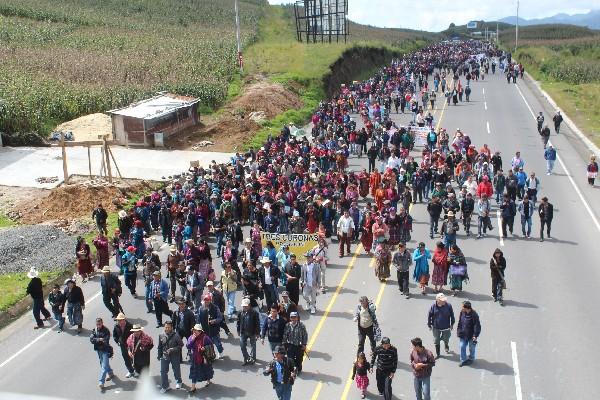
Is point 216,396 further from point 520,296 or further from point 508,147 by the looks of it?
point 508,147

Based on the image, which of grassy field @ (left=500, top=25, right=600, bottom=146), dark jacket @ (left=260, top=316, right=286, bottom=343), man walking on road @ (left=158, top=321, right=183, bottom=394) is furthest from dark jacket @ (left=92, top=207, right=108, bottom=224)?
grassy field @ (left=500, top=25, right=600, bottom=146)

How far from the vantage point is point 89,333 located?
611 inches

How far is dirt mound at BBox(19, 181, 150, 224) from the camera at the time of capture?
2428cm

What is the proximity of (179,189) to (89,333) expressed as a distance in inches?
320

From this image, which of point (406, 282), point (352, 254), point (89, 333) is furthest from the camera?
point (352, 254)

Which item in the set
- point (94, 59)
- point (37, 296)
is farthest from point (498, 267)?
point (94, 59)

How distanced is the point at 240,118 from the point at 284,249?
1009 inches

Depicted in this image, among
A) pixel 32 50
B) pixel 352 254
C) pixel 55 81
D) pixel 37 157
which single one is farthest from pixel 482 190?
pixel 32 50

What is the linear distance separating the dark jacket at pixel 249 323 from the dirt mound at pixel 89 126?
81.9ft

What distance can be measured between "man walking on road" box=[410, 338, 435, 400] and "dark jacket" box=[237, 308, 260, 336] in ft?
10.4

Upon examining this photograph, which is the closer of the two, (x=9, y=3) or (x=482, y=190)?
(x=482, y=190)

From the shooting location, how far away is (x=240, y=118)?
4144 centimetres

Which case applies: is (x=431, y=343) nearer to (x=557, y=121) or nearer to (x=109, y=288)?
(x=109, y=288)

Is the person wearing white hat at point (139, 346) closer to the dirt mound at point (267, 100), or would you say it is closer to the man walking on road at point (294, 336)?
the man walking on road at point (294, 336)
